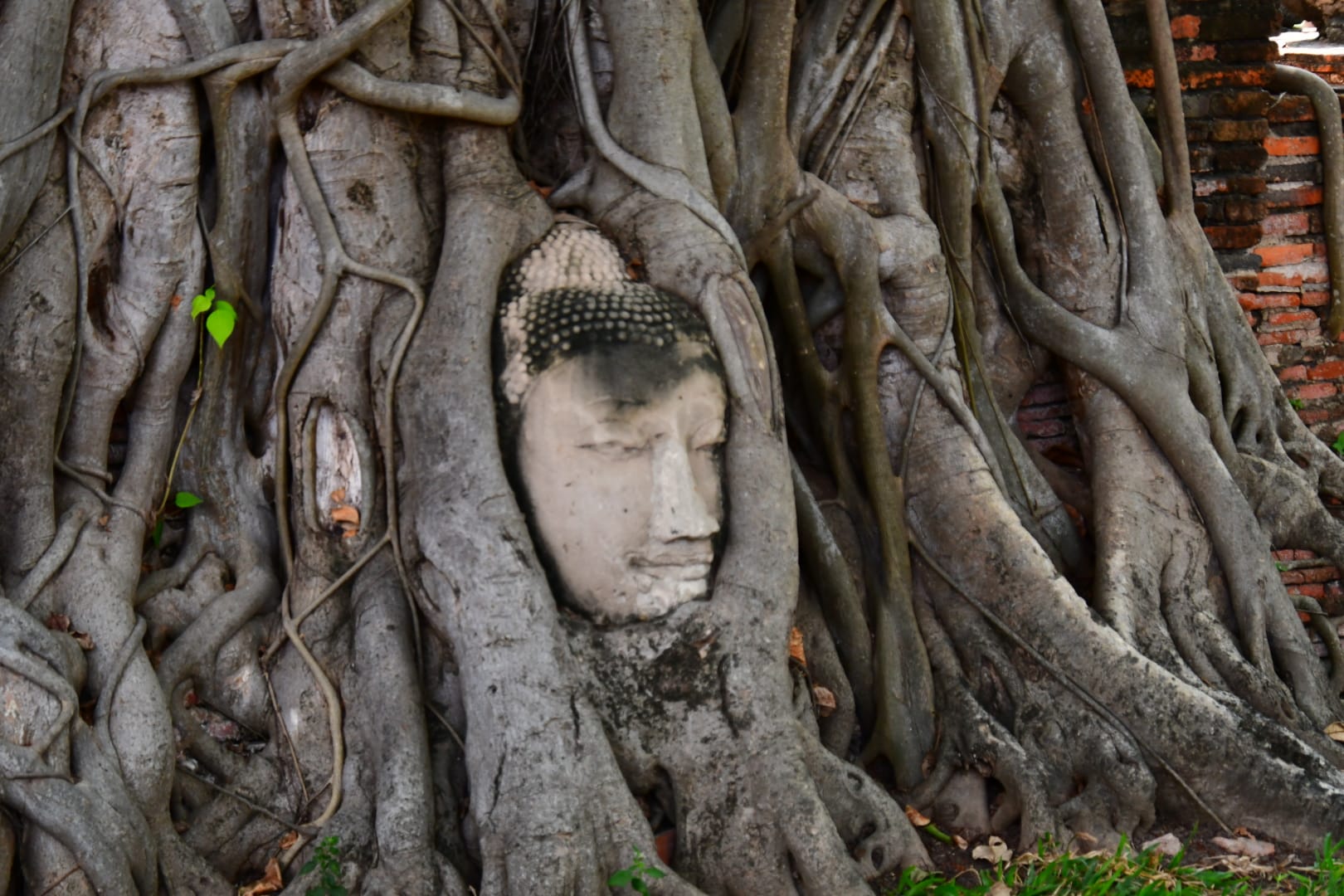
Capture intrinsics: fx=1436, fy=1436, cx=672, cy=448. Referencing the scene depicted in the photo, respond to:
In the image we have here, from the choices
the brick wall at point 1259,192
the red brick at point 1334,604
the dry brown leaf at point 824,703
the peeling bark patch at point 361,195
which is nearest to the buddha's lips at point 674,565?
the dry brown leaf at point 824,703

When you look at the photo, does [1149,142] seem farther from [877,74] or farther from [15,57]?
[15,57]

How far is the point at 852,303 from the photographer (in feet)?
13.1

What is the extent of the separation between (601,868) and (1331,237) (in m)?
4.36

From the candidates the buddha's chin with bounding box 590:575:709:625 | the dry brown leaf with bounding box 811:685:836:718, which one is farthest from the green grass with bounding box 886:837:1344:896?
the buddha's chin with bounding box 590:575:709:625

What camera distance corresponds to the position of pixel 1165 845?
11.4 ft

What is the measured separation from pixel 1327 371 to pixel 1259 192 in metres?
0.88

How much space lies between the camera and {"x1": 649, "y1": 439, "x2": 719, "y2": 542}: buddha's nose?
10.5ft

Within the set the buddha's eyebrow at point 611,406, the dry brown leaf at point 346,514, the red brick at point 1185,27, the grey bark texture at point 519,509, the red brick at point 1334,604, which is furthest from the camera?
the red brick at point 1185,27

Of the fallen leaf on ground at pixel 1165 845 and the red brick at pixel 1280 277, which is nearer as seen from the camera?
the fallen leaf on ground at pixel 1165 845

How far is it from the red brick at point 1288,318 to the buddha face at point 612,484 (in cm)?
352

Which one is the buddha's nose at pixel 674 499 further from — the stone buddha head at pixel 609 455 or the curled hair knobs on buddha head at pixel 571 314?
the curled hair knobs on buddha head at pixel 571 314

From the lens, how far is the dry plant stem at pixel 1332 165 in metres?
5.77

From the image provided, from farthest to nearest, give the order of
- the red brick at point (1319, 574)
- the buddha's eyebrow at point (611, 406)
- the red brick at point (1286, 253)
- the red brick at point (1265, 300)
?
the red brick at point (1286, 253) → the red brick at point (1265, 300) → the red brick at point (1319, 574) → the buddha's eyebrow at point (611, 406)

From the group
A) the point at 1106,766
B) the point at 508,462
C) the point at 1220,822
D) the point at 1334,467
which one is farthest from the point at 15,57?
the point at 1334,467
